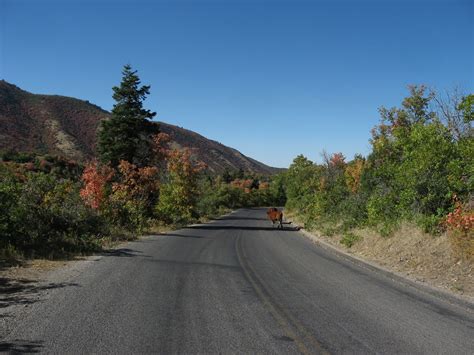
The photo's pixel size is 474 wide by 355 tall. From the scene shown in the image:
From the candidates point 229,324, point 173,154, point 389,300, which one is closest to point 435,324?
A: point 389,300

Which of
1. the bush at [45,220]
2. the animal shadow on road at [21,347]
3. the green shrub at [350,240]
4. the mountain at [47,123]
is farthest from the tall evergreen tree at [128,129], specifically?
the mountain at [47,123]

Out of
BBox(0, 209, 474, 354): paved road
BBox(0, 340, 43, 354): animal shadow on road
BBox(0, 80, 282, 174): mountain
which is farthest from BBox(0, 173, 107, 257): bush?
BBox(0, 80, 282, 174): mountain

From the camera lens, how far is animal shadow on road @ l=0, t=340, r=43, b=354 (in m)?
5.87

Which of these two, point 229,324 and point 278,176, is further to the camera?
point 278,176

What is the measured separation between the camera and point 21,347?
19.7ft

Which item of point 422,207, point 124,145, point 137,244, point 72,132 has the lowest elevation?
point 137,244

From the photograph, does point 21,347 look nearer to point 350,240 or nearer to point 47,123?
point 350,240

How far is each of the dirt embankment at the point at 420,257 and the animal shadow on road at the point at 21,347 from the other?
8.27 meters

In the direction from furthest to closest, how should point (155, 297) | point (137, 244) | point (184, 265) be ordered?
point (137, 244), point (184, 265), point (155, 297)

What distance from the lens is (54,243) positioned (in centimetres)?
1627

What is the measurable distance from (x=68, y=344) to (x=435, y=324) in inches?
221

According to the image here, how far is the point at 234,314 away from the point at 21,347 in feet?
10.8

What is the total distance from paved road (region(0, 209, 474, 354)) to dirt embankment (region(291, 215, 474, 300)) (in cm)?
110

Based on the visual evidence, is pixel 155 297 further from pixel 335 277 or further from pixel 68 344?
pixel 335 277
